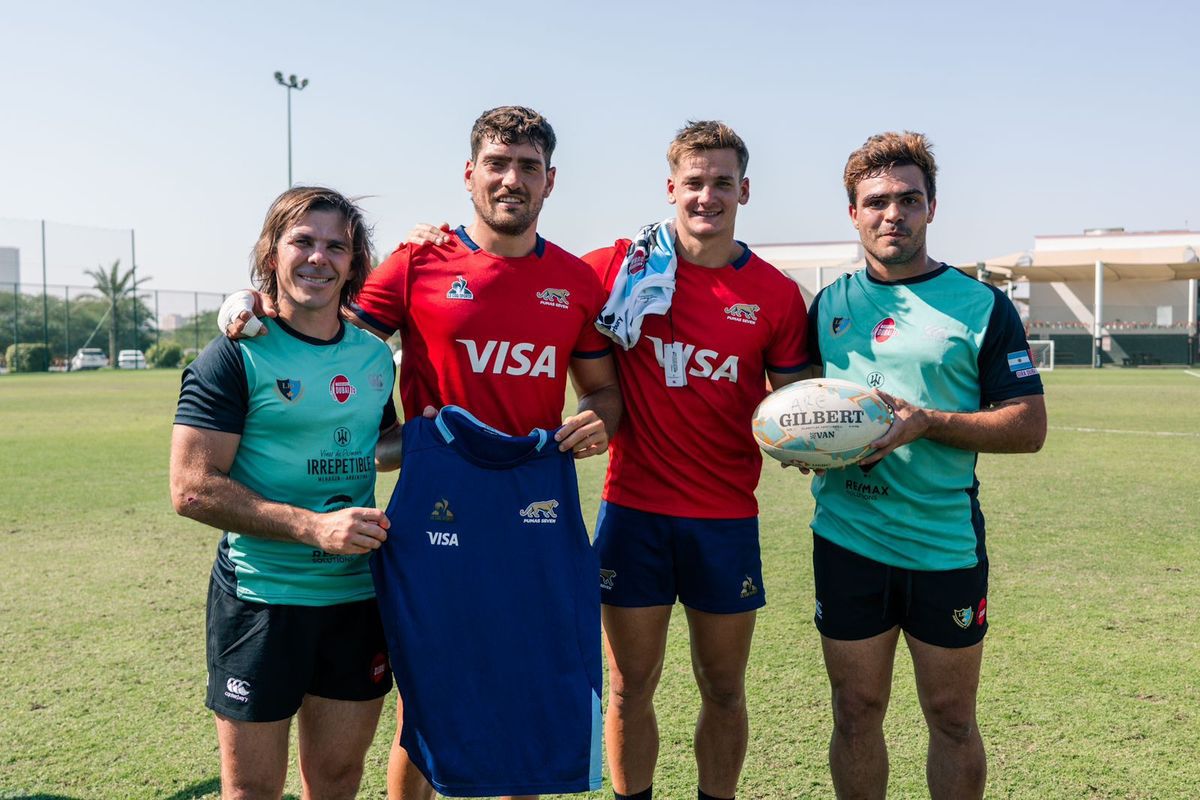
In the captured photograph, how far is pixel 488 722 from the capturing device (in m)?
2.72

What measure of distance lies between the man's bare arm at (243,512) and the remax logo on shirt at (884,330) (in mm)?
1793

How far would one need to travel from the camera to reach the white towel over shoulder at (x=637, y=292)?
330cm

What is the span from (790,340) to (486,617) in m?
1.60

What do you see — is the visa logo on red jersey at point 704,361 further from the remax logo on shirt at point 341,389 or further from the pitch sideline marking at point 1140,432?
the pitch sideline marking at point 1140,432

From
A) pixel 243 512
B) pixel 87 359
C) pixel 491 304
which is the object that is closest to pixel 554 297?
pixel 491 304

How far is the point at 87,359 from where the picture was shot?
147 feet

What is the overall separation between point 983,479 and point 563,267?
8218 mm

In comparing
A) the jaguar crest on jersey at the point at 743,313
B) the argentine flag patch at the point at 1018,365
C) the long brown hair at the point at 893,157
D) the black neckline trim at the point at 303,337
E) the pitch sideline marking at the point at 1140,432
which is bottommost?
the pitch sideline marking at the point at 1140,432

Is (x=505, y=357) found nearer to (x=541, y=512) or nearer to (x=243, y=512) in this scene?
(x=541, y=512)

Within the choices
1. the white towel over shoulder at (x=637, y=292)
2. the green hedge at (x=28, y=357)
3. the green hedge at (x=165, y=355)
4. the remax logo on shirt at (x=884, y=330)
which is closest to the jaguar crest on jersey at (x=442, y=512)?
the white towel over shoulder at (x=637, y=292)

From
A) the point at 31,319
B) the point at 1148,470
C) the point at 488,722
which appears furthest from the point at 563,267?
the point at 31,319

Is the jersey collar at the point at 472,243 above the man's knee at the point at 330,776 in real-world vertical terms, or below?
above

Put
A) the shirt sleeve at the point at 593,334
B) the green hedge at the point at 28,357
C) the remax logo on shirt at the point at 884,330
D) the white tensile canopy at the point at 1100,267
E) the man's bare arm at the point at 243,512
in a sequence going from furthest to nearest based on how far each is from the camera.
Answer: the white tensile canopy at the point at 1100,267, the green hedge at the point at 28,357, the shirt sleeve at the point at 593,334, the remax logo on shirt at the point at 884,330, the man's bare arm at the point at 243,512

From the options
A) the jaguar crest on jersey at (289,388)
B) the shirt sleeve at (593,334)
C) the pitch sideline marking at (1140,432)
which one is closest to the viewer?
the jaguar crest on jersey at (289,388)
